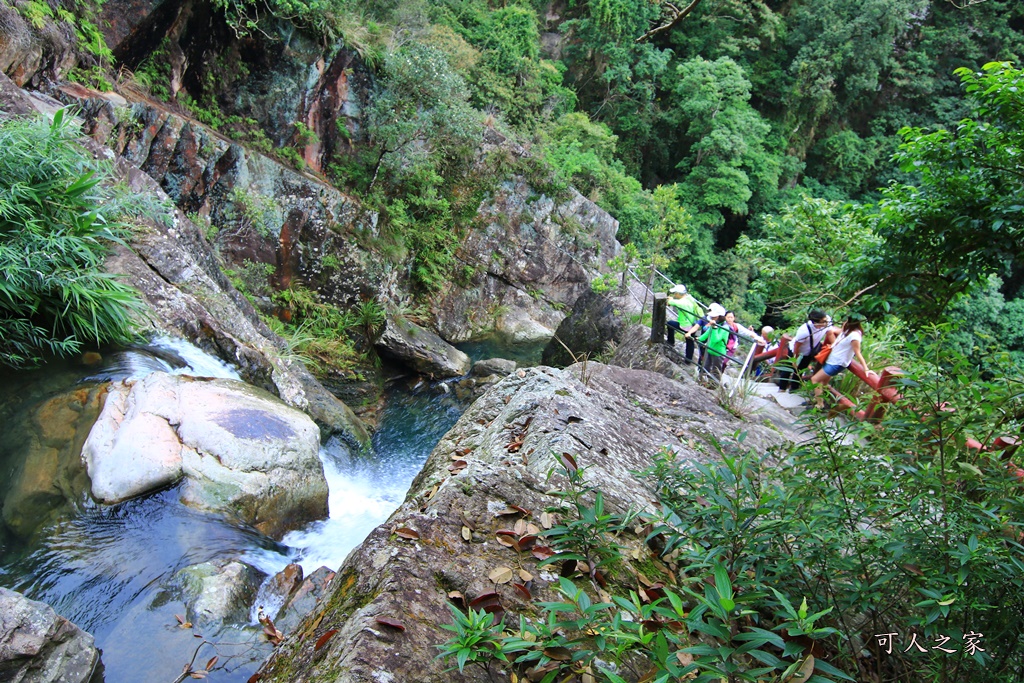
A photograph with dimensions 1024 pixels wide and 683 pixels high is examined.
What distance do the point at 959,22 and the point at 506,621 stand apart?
3000 centimetres

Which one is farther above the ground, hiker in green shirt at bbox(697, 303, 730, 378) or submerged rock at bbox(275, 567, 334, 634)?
hiker in green shirt at bbox(697, 303, 730, 378)

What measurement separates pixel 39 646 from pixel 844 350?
19.5 feet

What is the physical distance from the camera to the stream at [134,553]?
12.0 feet

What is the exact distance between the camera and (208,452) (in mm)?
4863

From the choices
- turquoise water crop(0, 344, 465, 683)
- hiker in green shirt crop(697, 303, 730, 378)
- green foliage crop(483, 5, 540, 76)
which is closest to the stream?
turquoise water crop(0, 344, 465, 683)

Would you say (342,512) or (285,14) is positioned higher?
(285,14)

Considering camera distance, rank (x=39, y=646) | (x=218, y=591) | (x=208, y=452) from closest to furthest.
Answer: (x=39, y=646), (x=218, y=591), (x=208, y=452)

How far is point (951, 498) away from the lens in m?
1.59

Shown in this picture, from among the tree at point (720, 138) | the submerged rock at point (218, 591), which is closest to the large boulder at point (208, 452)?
the submerged rock at point (218, 591)

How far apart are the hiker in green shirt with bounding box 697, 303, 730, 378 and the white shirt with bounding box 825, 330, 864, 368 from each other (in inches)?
79.6

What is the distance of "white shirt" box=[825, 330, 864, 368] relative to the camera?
515 centimetres

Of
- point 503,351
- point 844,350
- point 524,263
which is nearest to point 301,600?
point 844,350

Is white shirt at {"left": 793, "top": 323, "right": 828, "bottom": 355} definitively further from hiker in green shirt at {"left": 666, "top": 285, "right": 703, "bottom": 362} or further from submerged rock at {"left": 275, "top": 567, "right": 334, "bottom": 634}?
submerged rock at {"left": 275, "top": 567, "right": 334, "bottom": 634}

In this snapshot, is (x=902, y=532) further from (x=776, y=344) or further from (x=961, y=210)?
(x=776, y=344)
